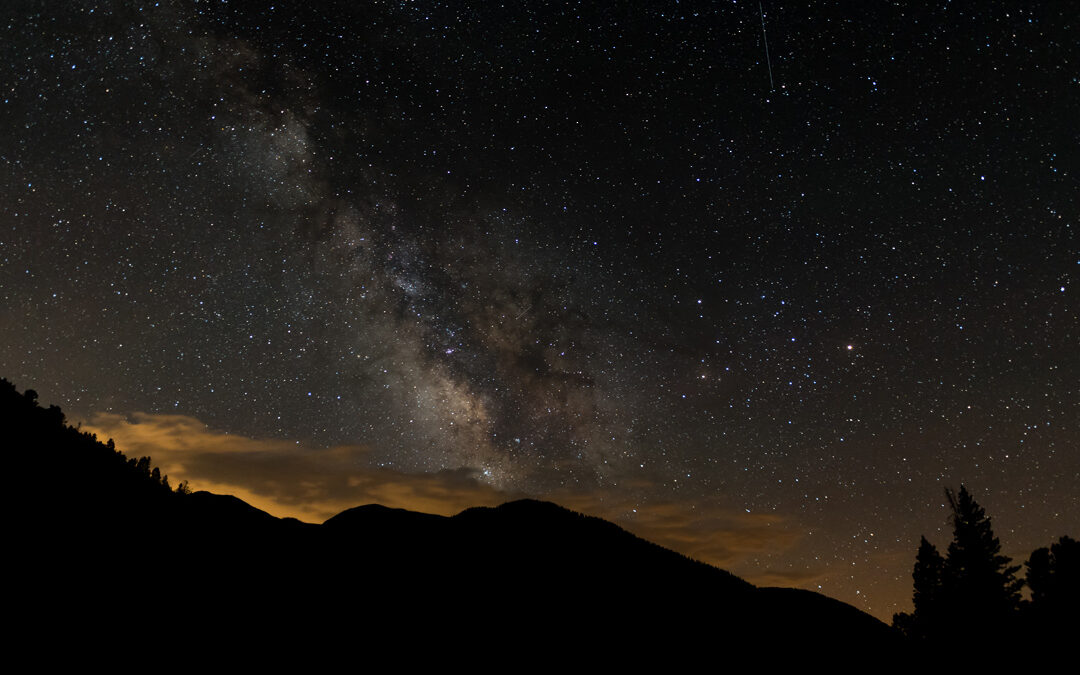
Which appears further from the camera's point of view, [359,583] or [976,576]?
[976,576]

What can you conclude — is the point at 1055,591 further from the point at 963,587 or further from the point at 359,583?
the point at 359,583

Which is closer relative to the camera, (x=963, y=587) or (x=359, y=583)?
(x=359, y=583)

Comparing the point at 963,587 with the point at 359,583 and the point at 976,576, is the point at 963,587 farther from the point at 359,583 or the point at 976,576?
the point at 359,583

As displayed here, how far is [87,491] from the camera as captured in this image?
85.2ft

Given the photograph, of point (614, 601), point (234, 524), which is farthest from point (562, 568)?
point (234, 524)

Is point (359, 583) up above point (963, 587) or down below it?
below

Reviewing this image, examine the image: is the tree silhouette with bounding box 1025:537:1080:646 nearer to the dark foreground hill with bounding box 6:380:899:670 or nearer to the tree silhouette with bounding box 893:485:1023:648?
the tree silhouette with bounding box 893:485:1023:648

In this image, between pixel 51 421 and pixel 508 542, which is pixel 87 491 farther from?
pixel 508 542

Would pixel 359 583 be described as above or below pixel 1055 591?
below

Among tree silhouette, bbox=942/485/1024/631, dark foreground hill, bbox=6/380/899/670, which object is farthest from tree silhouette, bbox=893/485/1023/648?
dark foreground hill, bbox=6/380/899/670

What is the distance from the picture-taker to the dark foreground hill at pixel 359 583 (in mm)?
19938

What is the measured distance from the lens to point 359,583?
29.2 m

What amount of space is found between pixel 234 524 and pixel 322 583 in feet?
25.9

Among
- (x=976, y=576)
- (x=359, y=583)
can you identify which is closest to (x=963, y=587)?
(x=976, y=576)
